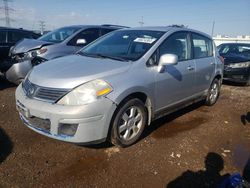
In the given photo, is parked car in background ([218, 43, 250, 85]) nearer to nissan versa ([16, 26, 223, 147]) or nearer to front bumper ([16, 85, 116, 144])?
nissan versa ([16, 26, 223, 147])

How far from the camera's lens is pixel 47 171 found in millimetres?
2949

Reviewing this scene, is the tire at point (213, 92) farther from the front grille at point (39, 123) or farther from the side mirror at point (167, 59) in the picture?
the front grille at point (39, 123)

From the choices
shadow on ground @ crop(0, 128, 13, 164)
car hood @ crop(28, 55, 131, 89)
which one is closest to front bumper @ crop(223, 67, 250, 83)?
car hood @ crop(28, 55, 131, 89)

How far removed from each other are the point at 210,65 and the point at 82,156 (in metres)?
3.43

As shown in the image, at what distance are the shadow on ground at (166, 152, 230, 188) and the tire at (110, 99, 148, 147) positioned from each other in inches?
35.4

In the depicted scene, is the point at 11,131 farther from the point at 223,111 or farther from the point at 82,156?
the point at 223,111

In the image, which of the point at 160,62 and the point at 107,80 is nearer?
the point at 107,80

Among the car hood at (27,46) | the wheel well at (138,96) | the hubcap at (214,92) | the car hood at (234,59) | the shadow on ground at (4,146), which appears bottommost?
the shadow on ground at (4,146)

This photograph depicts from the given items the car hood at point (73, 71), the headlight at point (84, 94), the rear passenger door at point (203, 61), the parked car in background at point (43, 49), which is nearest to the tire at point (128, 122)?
the headlight at point (84, 94)

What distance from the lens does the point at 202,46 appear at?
17.2ft

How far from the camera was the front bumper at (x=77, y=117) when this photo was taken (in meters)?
2.89

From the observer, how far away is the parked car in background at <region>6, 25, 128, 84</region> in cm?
598

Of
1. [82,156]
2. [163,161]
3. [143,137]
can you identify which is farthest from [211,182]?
[82,156]

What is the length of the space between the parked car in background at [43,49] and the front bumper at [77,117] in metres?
3.19
